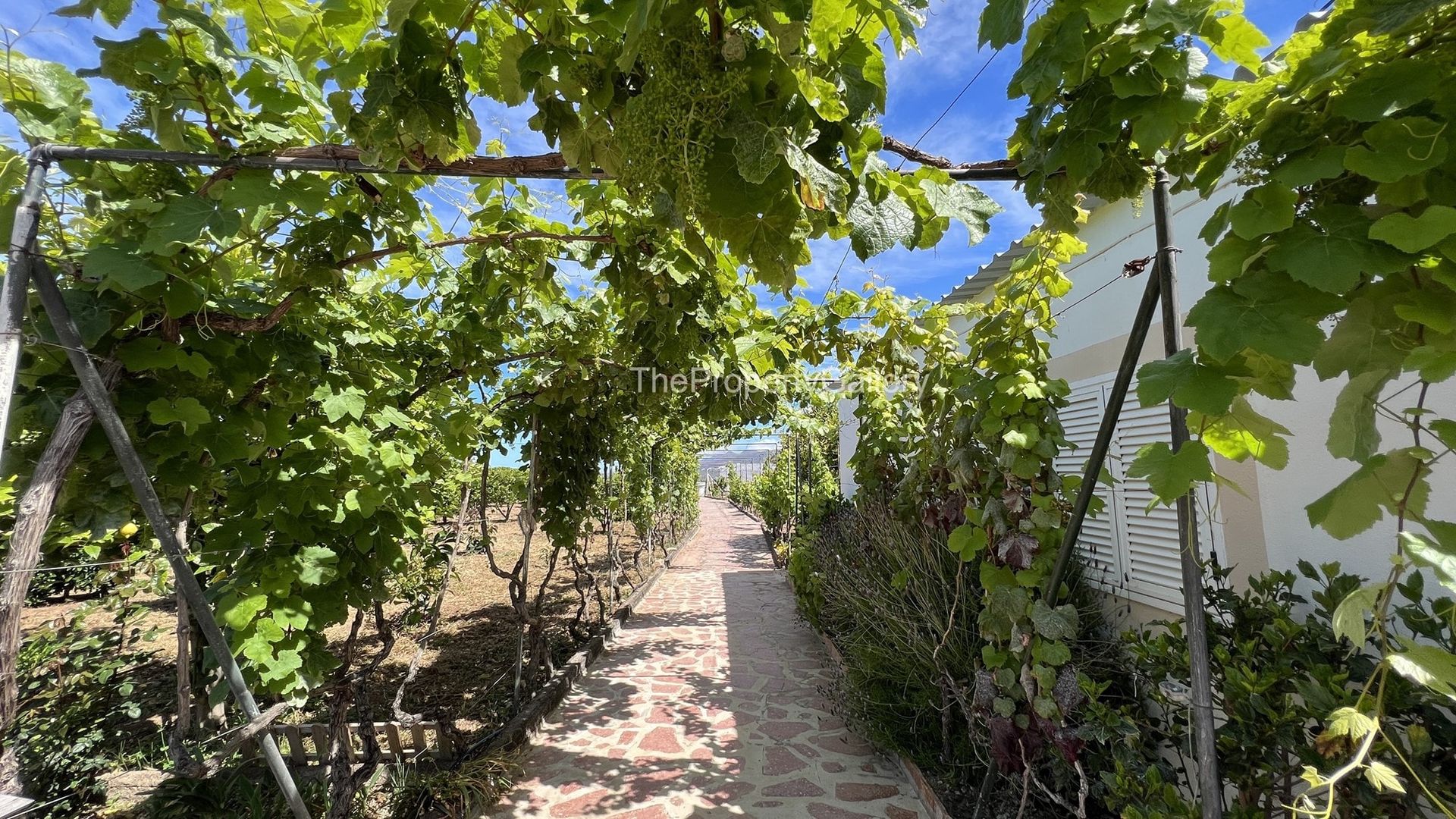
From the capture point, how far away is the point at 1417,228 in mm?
809

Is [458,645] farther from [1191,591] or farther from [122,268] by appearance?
[1191,591]

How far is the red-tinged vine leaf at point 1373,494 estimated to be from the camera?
0.88 meters

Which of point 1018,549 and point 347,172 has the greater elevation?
point 347,172

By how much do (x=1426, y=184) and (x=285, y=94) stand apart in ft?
8.20

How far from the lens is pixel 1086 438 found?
3.31 m

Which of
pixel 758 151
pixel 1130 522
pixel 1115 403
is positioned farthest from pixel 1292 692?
pixel 758 151

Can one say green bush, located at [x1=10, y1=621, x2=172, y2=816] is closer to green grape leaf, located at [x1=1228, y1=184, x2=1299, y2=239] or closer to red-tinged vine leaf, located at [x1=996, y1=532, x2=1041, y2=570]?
red-tinged vine leaf, located at [x1=996, y1=532, x2=1041, y2=570]

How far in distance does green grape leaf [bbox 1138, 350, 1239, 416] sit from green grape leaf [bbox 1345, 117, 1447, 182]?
0.35m

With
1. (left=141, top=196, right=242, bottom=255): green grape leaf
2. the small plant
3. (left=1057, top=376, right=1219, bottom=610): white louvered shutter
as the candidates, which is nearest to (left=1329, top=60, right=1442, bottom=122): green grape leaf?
(left=1057, top=376, right=1219, bottom=610): white louvered shutter

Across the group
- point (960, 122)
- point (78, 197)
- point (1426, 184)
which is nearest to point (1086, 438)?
point (960, 122)

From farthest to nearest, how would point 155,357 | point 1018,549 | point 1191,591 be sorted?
point 1018,549, point 155,357, point 1191,591

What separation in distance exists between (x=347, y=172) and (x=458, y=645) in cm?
556

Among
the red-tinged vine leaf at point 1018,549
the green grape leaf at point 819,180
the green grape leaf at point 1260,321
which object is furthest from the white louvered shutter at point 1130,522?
the green grape leaf at point 819,180

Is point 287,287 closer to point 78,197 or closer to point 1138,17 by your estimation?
point 78,197
